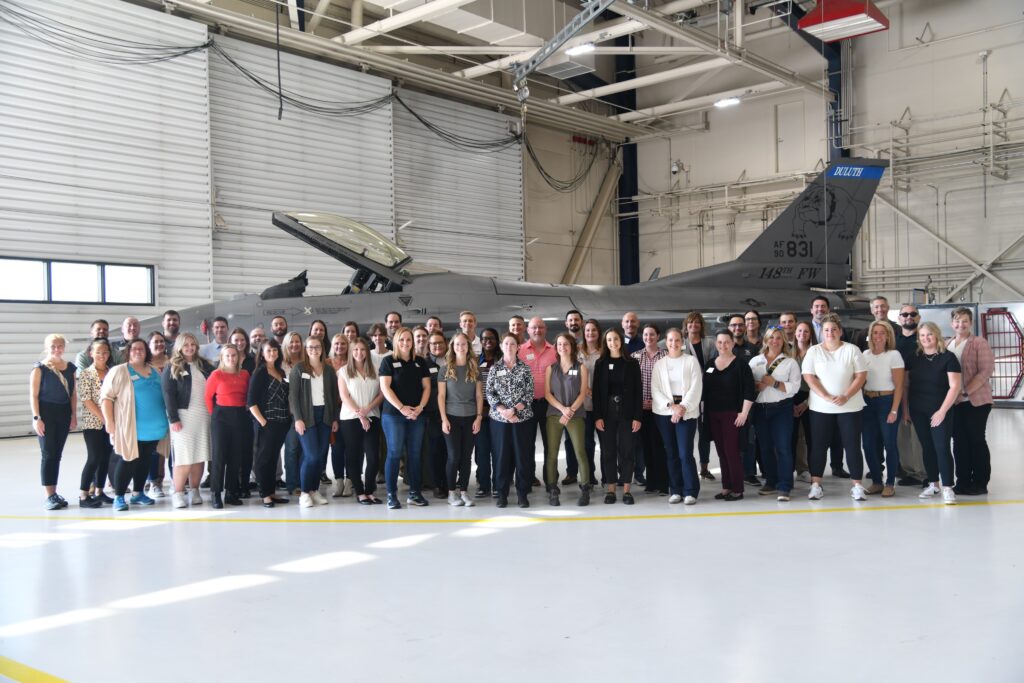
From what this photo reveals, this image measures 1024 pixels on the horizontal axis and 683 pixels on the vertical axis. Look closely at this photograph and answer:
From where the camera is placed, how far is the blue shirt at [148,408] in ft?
22.5

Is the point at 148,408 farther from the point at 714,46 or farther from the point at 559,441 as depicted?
the point at 714,46

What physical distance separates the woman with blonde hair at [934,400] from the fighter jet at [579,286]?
5433 mm

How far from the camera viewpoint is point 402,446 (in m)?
6.78

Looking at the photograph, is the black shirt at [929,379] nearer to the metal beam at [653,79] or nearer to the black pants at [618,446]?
the black pants at [618,446]

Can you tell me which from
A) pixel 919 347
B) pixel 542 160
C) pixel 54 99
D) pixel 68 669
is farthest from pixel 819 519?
pixel 542 160

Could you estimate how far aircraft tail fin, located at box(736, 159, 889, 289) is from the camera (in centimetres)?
1329

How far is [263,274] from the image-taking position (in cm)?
1608

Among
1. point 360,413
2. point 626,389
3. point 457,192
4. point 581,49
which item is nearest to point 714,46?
point 581,49

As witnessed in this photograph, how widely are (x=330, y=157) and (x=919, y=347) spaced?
13544 mm

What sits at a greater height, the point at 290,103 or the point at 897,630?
the point at 290,103

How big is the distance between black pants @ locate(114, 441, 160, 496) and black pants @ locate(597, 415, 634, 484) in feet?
13.6

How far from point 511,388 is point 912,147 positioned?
16742 millimetres

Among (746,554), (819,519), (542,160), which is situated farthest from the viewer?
(542,160)

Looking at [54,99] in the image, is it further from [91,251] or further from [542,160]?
[542,160]
